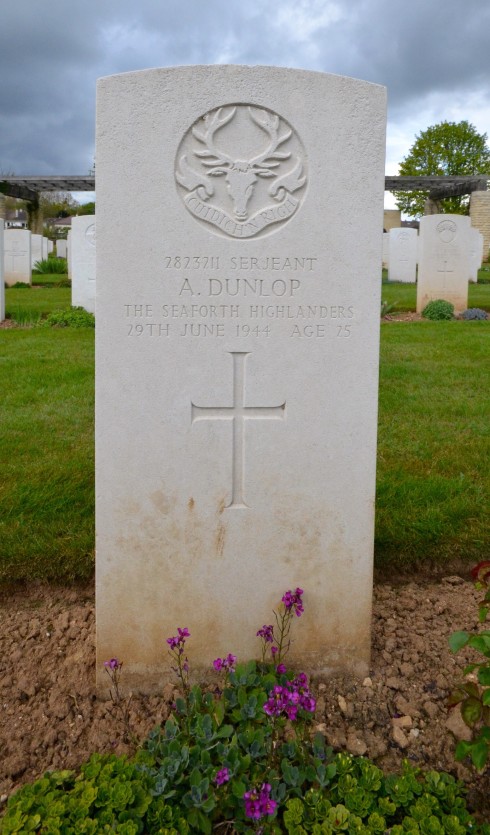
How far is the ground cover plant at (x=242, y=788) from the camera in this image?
1799mm

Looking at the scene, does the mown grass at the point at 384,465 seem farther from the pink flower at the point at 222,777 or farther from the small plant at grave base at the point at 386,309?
the small plant at grave base at the point at 386,309

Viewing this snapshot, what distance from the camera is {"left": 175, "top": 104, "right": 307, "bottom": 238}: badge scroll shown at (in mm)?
2186

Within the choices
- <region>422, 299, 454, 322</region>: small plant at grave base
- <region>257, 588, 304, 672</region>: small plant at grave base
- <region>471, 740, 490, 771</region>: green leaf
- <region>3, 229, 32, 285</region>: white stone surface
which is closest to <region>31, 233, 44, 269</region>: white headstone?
<region>3, 229, 32, 285</region>: white stone surface

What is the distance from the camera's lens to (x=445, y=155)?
41.3 metres

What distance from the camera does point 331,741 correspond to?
7.09 feet

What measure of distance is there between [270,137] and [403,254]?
17819 millimetres

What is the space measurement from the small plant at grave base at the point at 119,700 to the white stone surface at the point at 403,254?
17.6 meters

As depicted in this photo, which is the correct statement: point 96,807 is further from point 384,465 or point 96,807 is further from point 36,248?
point 36,248

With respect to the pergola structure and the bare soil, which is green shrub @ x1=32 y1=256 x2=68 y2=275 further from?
the bare soil

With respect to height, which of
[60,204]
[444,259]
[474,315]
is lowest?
[474,315]

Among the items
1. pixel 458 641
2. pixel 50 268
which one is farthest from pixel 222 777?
pixel 50 268

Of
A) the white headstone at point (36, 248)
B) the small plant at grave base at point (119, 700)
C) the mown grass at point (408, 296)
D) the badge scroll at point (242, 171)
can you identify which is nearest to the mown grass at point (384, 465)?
the small plant at grave base at point (119, 700)

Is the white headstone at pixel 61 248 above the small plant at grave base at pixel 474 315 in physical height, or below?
above

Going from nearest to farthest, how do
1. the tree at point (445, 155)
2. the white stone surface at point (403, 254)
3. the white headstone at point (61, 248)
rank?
the white stone surface at point (403, 254), the white headstone at point (61, 248), the tree at point (445, 155)
